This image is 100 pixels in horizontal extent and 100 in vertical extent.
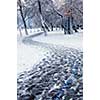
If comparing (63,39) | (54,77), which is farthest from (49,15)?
(54,77)

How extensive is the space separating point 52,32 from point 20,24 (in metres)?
0.23

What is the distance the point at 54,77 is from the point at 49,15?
0.44m

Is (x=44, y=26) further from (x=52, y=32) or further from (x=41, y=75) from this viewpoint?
(x=41, y=75)

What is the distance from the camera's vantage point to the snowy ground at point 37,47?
1590 millimetres

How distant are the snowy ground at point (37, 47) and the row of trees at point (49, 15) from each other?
0.04m

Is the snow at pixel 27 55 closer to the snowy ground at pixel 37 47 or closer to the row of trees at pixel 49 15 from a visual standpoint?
the snowy ground at pixel 37 47

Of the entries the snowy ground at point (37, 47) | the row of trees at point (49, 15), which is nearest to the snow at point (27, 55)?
the snowy ground at point (37, 47)

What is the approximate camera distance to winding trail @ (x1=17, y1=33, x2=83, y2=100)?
1596 mm

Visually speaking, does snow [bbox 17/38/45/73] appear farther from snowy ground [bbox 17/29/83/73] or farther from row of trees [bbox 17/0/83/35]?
row of trees [bbox 17/0/83/35]

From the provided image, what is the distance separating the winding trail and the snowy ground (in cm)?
3

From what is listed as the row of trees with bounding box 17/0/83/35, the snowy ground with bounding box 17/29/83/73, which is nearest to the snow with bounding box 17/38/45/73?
the snowy ground with bounding box 17/29/83/73
